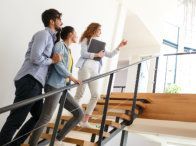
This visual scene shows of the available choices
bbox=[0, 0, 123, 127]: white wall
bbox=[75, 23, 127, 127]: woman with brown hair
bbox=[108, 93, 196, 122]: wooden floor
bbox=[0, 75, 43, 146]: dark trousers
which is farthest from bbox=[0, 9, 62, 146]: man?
bbox=[108, 93, 196, 122]: wooden floor

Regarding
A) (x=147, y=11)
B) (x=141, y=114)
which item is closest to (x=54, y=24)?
(x=141, y=114)

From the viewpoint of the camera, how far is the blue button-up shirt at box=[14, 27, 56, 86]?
2.49 metres

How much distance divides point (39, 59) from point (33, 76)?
0.49ft

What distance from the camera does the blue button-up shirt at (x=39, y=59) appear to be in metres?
2.49

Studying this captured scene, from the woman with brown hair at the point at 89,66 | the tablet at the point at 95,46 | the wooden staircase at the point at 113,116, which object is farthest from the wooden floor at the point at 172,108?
the tablet at the point at 95,46

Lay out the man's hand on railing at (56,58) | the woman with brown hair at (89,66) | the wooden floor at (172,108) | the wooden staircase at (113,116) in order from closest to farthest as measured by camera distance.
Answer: the man's hand on railing at (56,58) → the wooden staircase at (113,116) → the woman with brown hair at (89,66) → the wooden floor at (172,108)

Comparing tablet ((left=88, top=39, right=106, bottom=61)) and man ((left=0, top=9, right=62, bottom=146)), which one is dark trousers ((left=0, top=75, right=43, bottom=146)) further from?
tablet ((left=88, top=39, right=106, bottom=61))

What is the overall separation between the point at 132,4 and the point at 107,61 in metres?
1.48

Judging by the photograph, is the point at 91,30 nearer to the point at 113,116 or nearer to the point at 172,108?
the point at 113,116

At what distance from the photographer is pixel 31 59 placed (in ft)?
8.23

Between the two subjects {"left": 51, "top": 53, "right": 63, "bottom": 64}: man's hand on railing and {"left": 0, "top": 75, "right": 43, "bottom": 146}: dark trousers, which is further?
{"left": 51, "top": 53, "right": 63, "bottom": 64}: man's hand on railing

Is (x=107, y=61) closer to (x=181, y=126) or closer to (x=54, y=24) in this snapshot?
(x=181, y=126)

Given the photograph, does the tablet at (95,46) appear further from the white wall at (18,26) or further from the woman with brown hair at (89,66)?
the white wall at (18,26)

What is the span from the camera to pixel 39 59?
247cm
